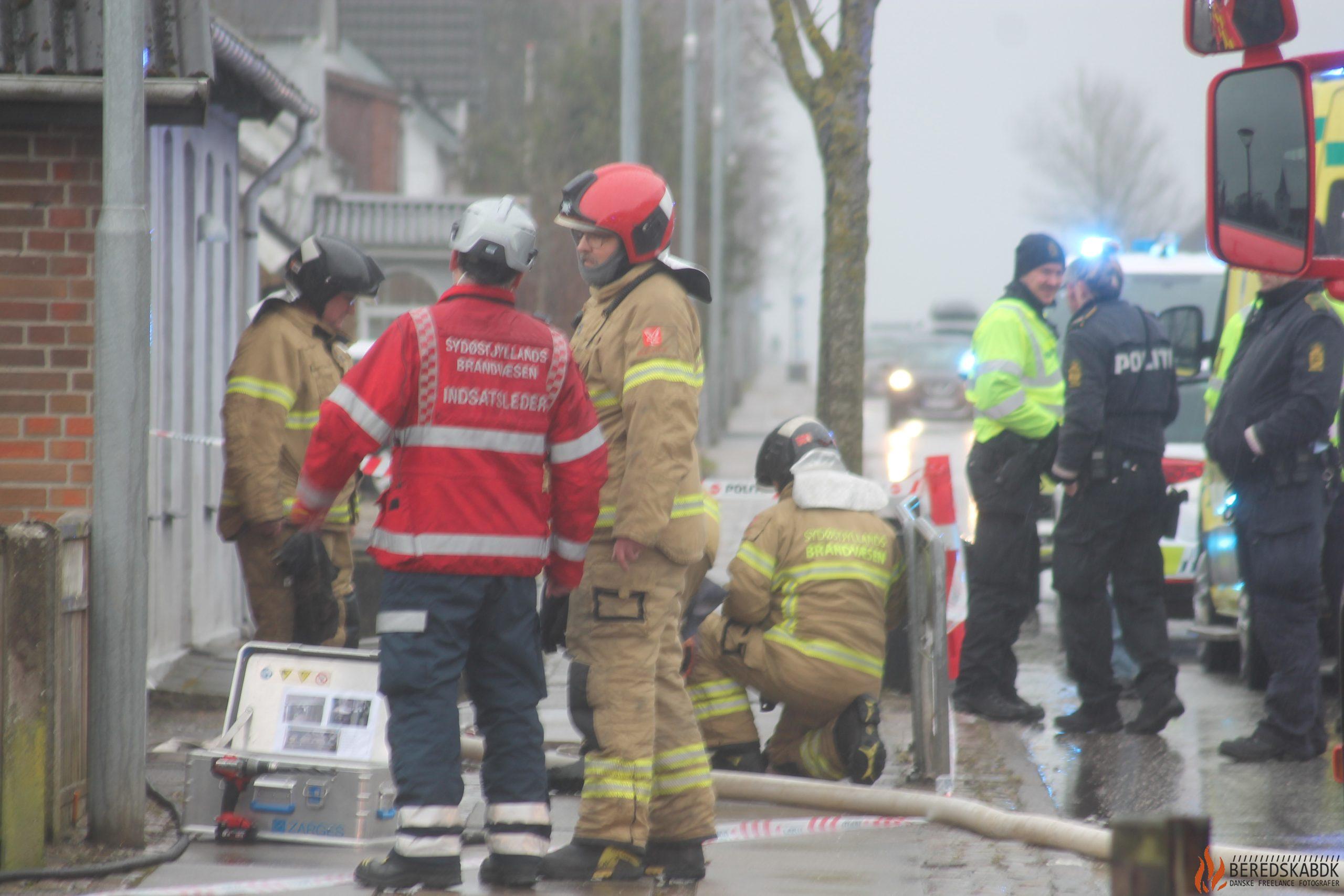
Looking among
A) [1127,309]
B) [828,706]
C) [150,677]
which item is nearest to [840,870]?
[828,706]

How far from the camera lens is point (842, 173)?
29.7ft

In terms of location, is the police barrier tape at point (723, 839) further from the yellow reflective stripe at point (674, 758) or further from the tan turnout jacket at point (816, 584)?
the tan turnout jacket at point (816, 584)

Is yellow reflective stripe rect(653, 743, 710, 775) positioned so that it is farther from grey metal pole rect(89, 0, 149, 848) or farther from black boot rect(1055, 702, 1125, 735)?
black boot rect(1055, 702, 1125, 735)

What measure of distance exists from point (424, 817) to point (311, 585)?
165 centimetres

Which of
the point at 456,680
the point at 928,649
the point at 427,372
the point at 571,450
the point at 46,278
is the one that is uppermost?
the point at 46,278

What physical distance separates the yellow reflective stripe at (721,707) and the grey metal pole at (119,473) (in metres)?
2.05

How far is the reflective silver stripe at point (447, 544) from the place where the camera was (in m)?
4.25

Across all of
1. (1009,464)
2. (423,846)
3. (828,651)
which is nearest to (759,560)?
(828,651)

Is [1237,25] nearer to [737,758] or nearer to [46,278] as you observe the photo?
[737,758]

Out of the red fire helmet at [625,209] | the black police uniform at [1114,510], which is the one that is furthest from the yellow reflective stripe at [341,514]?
the black police uniform at [1114,510]

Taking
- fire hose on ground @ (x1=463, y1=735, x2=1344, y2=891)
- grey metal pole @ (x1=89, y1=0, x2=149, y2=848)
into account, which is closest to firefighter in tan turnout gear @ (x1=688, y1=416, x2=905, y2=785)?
fire hose on ground @ (x1=463, y1=735, x2=1344, y2=891)

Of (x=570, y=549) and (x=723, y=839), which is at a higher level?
(x=570, y=549)

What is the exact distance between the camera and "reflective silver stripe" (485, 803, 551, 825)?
173 inches

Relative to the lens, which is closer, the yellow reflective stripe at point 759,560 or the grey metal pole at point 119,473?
the grey metal pole at point 119,473
